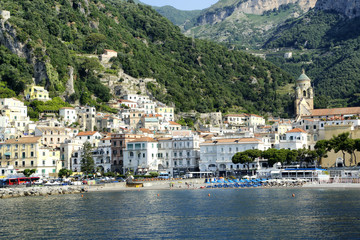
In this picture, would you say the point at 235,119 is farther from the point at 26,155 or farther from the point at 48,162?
the point at 26,155

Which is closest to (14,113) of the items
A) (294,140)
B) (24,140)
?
(24,140)

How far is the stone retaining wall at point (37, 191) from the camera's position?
8203 cm

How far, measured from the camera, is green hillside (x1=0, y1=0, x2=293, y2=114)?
463 ft

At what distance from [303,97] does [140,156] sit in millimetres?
69314

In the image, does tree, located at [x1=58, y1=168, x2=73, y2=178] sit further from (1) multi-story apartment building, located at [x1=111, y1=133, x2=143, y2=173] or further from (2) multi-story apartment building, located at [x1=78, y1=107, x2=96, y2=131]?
(2) multi-story apartment building, located at [x1=78, y1=107, x2=96, y2=131]

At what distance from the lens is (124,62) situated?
15875cm

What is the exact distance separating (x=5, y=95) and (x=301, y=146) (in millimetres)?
60312

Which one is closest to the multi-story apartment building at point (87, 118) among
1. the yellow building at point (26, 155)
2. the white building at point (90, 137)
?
the white building at point (90, 137)

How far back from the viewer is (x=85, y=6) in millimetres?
180875

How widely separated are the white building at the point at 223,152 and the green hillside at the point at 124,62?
41.6 metres

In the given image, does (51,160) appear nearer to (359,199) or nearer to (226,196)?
(226,196)

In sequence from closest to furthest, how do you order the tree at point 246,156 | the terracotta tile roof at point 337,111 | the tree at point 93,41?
the tree at point 246,156
the terracotta tile roof at point 337,111
the tree at point 93,41

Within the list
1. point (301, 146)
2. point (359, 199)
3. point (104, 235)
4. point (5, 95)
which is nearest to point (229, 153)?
point (301, 146)

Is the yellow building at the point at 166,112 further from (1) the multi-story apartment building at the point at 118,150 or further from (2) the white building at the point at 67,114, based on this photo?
(1) the multi-story apartment building at the point at 118,150
